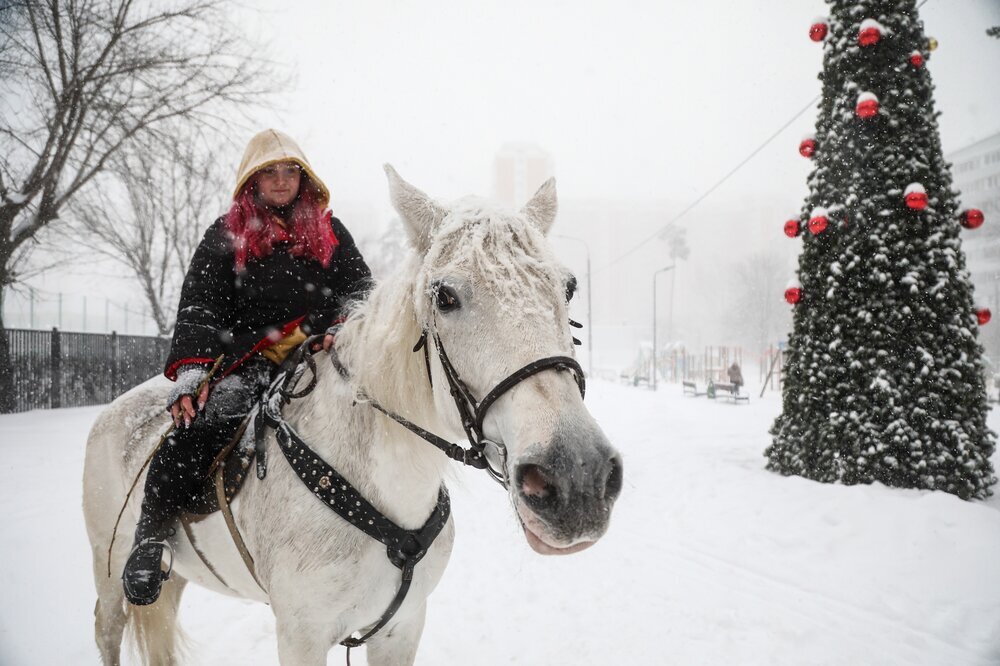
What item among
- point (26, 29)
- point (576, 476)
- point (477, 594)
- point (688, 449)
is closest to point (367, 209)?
point (26, 29)

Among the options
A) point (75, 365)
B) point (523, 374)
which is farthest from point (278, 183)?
point (75, 365)

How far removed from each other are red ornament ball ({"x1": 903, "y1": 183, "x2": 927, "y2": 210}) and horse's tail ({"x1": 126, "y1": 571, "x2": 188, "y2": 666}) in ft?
26.0

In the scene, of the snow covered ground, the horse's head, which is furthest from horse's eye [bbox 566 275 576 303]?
the snow covered ground

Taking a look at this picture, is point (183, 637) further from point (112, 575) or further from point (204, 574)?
point (204, 574)

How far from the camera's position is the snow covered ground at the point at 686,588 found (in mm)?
3660

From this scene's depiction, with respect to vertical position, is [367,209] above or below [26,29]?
above

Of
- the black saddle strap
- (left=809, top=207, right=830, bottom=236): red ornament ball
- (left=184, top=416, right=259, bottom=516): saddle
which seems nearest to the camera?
the black saddle strap

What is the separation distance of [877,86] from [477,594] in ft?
25.9

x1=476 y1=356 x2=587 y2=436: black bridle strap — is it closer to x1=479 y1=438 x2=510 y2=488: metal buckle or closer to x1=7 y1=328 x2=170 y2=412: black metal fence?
x1=479 y1=438 x2=510 y2=488: metal buckle

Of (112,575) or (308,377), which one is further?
(112,575)

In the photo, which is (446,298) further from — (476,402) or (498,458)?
(498,458)

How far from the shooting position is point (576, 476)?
1.24 metres

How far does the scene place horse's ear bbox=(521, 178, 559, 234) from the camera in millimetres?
2074

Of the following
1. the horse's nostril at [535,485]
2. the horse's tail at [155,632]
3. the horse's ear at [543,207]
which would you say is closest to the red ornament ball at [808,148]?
the horse's ear at [543,207]
